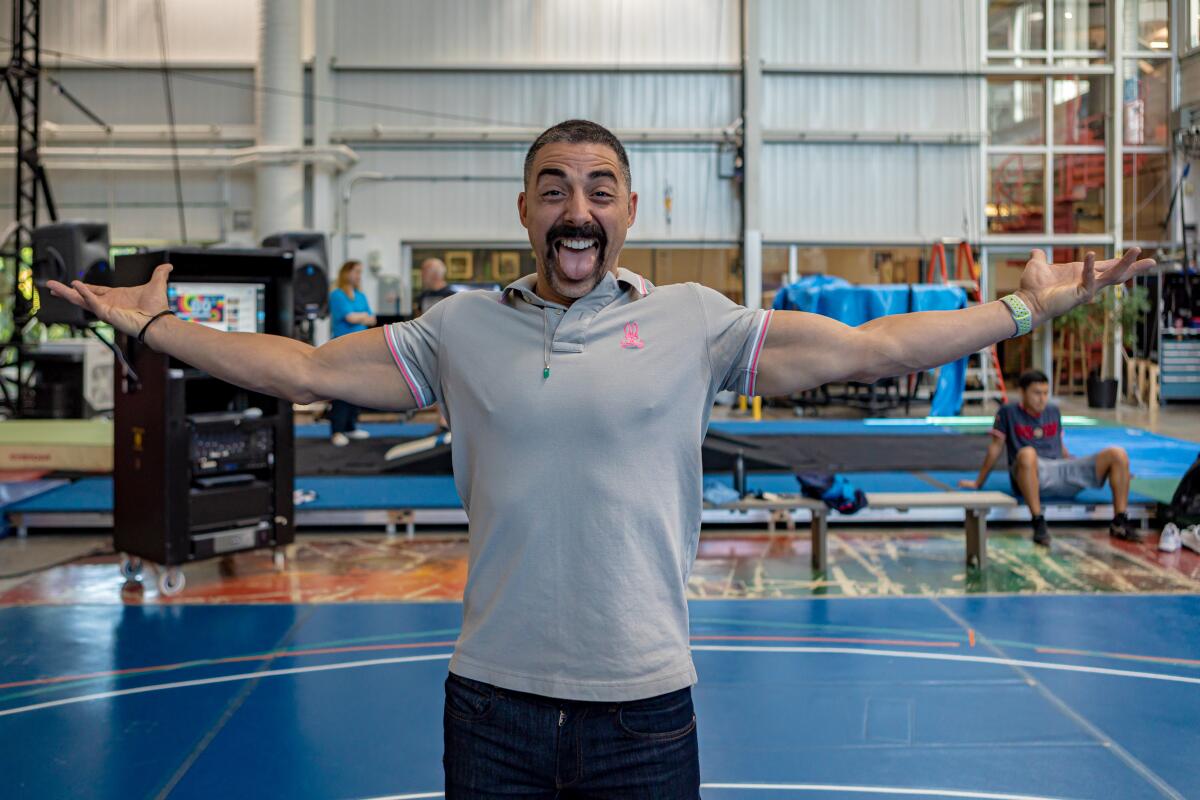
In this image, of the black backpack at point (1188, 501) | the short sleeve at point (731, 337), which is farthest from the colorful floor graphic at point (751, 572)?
the short sleeve at point (731, 337)

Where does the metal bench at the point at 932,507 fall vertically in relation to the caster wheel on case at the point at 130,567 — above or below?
above

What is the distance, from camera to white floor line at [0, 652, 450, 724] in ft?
15.9

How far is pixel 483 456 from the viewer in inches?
81.7

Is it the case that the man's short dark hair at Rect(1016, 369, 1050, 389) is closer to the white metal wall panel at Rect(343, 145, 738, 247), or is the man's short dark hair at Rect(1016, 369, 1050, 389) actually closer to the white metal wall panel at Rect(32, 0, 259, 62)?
the white metal wall panel at Rect(343, 145, 738, 247)

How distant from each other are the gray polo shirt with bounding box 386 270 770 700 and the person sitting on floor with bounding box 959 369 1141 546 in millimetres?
6572

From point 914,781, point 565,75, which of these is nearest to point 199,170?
point 565,75

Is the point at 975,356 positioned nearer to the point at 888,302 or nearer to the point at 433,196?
the point at 888,302

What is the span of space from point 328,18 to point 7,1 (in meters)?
5.29

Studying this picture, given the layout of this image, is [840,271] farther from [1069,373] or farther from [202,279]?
[202,279]

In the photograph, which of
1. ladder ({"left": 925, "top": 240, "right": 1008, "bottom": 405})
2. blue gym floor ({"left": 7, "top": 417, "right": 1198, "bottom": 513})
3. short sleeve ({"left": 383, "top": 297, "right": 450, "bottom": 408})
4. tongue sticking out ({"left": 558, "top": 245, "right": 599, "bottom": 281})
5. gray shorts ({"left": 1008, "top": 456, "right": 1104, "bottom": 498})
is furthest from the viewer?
ladder ({"left": 925, "top": 240, "right": 1008, "bottom": 405})

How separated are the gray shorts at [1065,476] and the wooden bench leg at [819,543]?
6.06 feet

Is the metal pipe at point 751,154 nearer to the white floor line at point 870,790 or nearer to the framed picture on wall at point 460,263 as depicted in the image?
the framed picture on wall at point 460,263

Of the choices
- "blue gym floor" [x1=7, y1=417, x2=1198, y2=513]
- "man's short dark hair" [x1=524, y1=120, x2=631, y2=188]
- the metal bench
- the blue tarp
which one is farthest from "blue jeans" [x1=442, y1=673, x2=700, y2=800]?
the blue tarp

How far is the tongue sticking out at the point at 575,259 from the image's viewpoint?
210 cm
